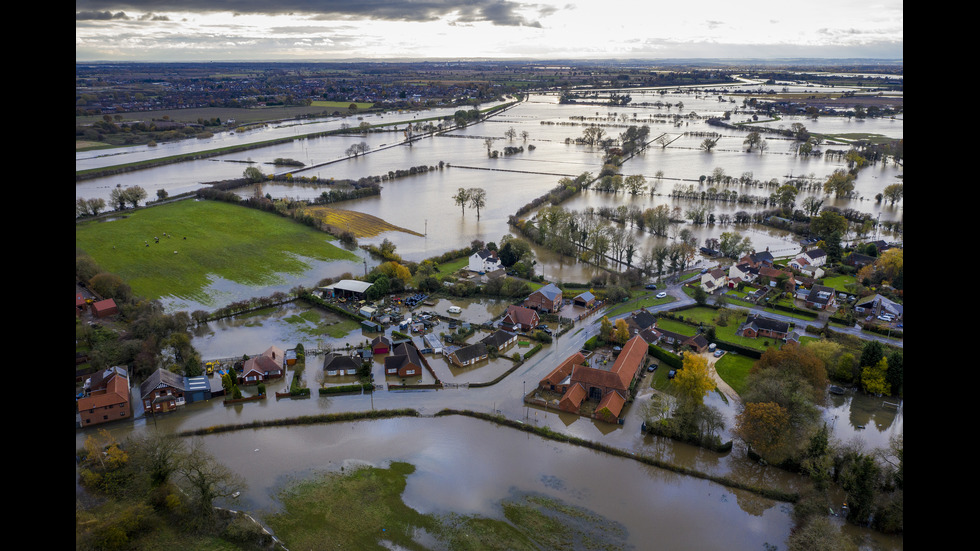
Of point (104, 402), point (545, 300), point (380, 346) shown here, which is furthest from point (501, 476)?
point (104, 402)

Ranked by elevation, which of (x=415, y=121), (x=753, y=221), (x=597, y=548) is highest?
(x=415, y=121)

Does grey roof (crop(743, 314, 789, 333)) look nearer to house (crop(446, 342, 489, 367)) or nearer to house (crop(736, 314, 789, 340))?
house (crop(736, 314, 789, 340))

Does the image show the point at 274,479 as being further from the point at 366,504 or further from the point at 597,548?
the point at 597,548

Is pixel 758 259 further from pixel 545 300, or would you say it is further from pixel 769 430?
pixel 769 430

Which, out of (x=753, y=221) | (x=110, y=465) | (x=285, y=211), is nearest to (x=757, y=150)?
(x=753, y=221)

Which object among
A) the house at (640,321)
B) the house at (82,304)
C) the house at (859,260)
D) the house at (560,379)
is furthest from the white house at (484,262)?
the house at (859,260)

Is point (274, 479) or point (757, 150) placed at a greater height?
point (757, 150)

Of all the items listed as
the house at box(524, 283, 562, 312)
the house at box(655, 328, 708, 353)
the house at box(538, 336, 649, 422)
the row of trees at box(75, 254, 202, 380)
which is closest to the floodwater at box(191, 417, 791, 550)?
the house at box(538, 336, 649, 422)
